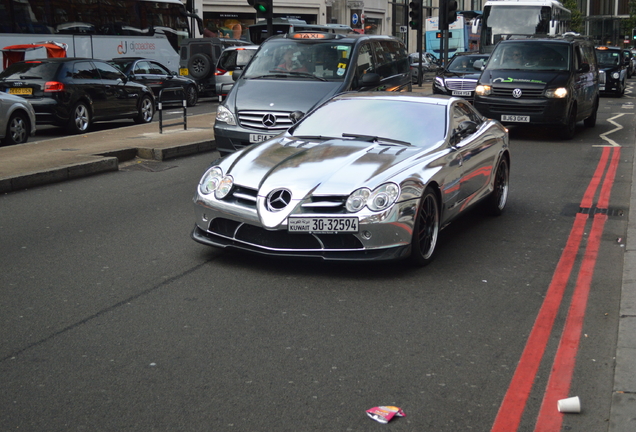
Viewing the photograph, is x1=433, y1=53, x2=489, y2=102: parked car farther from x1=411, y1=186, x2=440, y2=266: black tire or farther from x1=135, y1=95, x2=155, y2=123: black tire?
x1=411, y1=186, x2=440, y2=266: black tire

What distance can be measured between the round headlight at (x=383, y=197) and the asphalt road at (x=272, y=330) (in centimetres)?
56

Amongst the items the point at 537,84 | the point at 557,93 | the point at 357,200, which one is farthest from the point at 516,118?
the point at 357,200

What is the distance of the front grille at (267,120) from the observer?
1132 cm

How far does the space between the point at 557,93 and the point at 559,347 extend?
11.8 m

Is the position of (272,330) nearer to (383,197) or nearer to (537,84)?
(383,197)

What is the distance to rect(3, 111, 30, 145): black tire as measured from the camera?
14.4 m

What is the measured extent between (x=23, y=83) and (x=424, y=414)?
1525 cm

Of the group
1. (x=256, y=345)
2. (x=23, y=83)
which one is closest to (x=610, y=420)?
(x=256, y=345)

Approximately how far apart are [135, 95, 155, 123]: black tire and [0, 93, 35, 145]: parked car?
4493 mm

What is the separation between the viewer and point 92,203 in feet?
30.2

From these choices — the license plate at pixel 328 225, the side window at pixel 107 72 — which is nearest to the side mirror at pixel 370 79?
the license plate at pixel 328 225

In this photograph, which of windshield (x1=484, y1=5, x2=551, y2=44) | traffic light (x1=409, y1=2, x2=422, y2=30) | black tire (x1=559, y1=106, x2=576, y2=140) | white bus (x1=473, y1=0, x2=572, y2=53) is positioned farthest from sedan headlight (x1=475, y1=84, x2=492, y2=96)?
windshield (x1=484, y1=5, x2=551, y2=44)

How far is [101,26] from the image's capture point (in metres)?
26.4

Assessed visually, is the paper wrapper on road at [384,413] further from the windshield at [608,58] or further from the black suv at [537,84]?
the windshield at [608,58]
